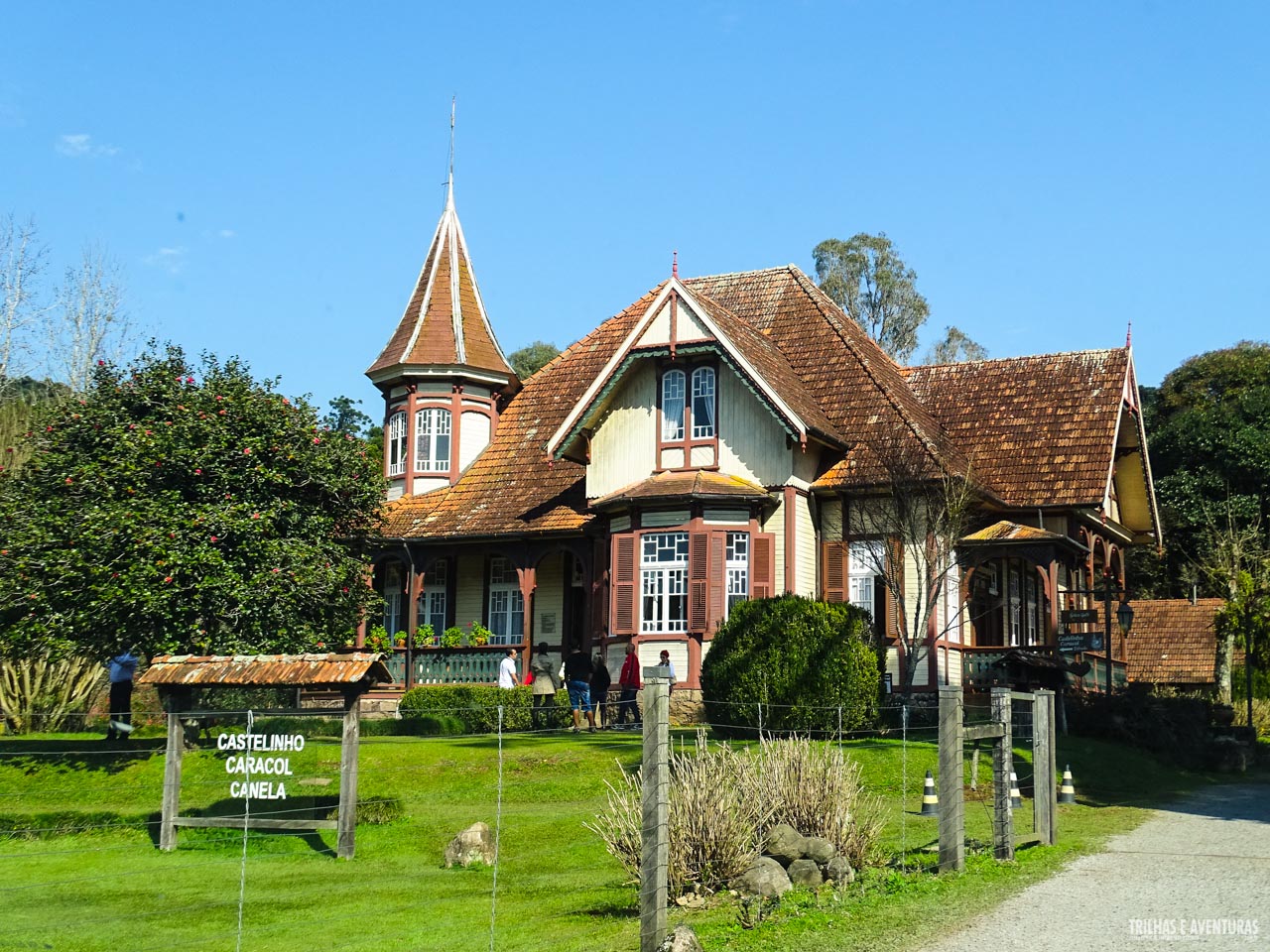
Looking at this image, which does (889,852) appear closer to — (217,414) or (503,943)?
(503,943)

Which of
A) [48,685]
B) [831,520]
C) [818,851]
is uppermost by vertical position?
[831,520]

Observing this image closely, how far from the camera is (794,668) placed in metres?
22.9

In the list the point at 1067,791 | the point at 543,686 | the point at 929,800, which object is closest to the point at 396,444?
the point at 543,686

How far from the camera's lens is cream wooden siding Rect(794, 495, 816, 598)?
93.6ft

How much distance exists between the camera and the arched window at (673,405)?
29.7 meters

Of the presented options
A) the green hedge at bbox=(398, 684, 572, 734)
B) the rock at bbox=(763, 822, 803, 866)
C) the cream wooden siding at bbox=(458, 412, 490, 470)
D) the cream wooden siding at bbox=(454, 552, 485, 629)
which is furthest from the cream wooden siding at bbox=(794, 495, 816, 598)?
the rock at bbox=(763, 822, 803, 866)

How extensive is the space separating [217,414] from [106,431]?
5.95ft

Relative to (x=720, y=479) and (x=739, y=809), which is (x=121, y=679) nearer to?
(x=720, y=479)

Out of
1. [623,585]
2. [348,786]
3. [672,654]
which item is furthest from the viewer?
[623,585]

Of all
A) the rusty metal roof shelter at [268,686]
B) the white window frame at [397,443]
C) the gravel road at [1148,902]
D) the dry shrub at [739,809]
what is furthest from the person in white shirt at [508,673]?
the dry shrub at [739,809]

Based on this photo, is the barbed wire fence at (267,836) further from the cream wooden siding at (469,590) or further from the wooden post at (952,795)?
the cream wooden siding at (469,590)

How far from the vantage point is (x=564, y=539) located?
102ft

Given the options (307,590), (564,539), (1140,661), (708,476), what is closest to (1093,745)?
(708,476)

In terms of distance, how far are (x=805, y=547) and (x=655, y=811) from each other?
18.8 m
